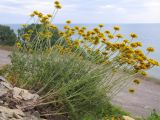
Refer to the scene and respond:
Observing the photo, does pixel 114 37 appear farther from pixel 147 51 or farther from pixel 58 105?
pixel 58 105

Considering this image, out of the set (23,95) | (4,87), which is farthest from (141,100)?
(4,87)

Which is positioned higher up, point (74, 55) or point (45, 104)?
point (74, 55)

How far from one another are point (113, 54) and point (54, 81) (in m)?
0.95

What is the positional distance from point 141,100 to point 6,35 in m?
10.3

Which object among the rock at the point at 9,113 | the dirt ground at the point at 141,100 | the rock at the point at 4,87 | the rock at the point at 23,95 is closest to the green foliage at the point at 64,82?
the rock at the point at 23,95

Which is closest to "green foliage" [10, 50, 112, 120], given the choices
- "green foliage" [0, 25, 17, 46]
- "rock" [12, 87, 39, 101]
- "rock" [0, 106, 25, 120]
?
"rock" [12, 87, 39, 101]

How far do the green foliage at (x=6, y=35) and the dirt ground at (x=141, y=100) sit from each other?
7802 millimetres

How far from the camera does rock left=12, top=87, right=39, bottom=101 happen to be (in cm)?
639

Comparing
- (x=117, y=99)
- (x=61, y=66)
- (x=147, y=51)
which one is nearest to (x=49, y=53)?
(x=61, y=66)

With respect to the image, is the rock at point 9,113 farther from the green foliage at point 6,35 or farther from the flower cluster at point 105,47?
the green foliage at point 6,35

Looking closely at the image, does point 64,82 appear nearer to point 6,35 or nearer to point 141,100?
point 141,100

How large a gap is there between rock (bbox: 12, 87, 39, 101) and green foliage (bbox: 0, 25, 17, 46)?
46.9 feet

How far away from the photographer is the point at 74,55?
6914mm

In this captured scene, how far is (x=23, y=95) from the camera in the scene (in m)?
6.47
